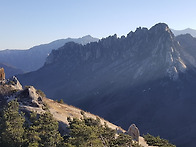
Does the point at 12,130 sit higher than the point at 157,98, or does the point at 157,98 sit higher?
the point at 157,98

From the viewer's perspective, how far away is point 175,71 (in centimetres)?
17812

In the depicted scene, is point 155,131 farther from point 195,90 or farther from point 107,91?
point 107,91

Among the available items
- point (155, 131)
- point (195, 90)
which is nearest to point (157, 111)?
point (155, 131)

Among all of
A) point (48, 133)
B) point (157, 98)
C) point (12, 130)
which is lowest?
point (48, 133)

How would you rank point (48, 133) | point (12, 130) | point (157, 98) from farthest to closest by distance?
point (157, 98) < point (48, 133) < point (12, 130)

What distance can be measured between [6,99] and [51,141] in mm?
16669

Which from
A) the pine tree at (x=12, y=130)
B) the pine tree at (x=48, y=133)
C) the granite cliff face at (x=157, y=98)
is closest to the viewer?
the pine tree at (x=48, y=133)

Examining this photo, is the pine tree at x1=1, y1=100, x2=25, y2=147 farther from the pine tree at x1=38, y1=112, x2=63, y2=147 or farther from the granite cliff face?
the granite cliff face

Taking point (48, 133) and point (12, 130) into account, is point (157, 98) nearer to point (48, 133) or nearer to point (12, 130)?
point (48, 133)

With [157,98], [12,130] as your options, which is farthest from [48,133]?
[157,98]

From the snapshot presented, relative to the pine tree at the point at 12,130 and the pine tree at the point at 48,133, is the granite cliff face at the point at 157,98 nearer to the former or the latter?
the pine tree at the point at 48,133

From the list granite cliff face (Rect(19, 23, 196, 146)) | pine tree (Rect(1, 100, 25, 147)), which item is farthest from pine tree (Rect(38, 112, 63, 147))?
granite cliff face (Rect(19, 23, 196, 146))

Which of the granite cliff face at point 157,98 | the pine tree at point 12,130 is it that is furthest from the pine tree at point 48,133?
the granite cliff face at point 157,98

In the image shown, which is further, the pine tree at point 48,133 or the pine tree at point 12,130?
the pine tree at point 12,130
